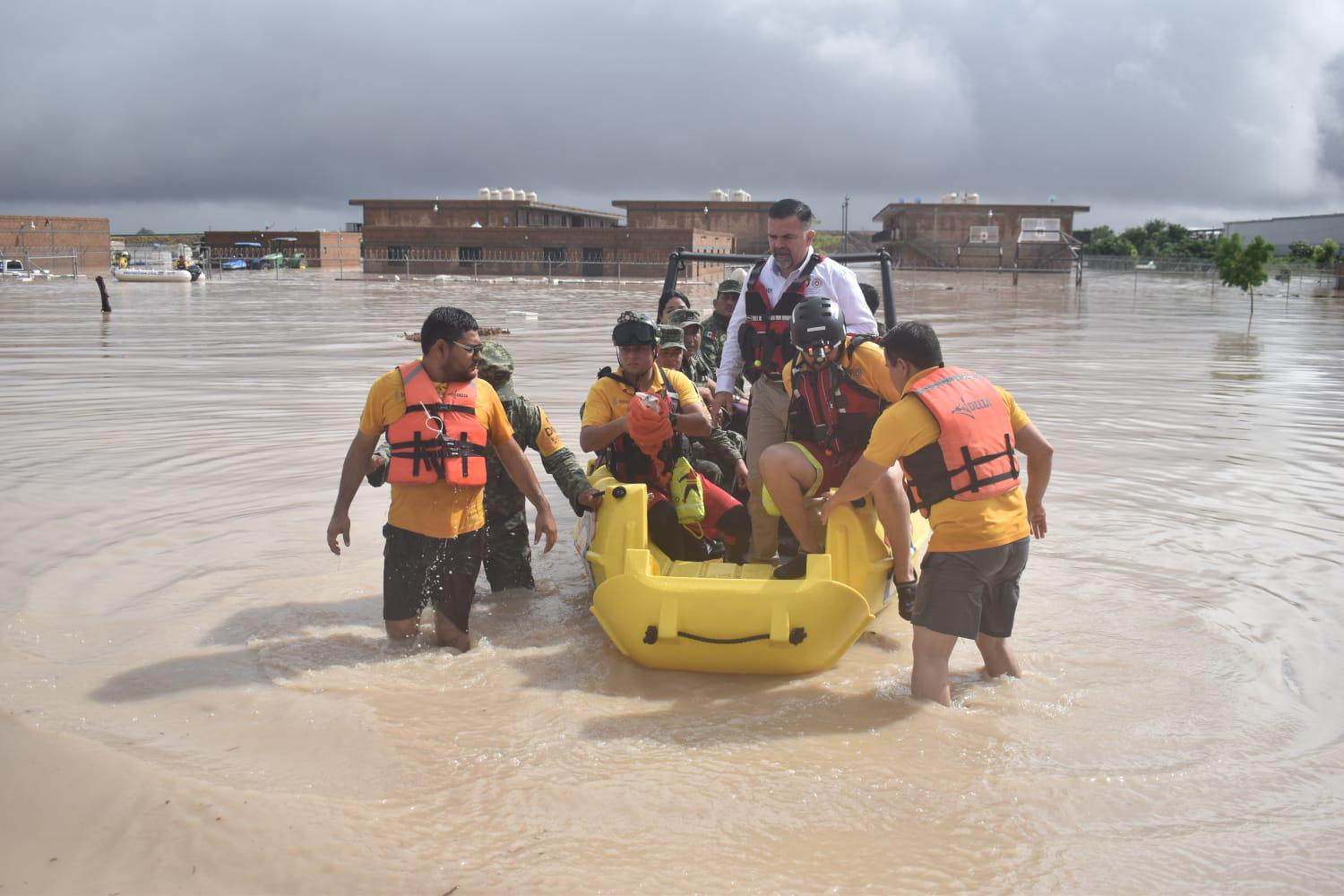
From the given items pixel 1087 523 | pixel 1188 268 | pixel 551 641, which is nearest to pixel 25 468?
pixel 551 641

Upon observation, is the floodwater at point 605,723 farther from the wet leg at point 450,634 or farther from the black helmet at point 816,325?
the black helmet at point 816,325

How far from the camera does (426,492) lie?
4660mm

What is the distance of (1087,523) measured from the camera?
287 inches

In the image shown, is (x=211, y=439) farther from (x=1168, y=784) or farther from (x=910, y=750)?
(x=1168, y=784)

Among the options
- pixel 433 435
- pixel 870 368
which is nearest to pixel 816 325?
pixel 870 368

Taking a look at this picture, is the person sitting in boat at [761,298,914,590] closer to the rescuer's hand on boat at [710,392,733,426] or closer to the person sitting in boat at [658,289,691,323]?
the rescuer's hand on boat at [710,392,733,426]

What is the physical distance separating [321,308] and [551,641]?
27.8 meters

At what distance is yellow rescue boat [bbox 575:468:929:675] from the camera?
4527 millimetres

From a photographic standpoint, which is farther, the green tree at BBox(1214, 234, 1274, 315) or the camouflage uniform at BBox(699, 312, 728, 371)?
the green tree at BBox(1214, 234, 1274, 315)

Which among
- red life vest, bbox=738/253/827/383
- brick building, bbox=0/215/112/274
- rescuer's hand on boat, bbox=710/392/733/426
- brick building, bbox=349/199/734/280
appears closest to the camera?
red life vest, bbox=738/253/827/383

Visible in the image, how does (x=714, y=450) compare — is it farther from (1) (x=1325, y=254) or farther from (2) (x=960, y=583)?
(1) (x=1325, y=254)

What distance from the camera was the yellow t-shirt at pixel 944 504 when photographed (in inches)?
161

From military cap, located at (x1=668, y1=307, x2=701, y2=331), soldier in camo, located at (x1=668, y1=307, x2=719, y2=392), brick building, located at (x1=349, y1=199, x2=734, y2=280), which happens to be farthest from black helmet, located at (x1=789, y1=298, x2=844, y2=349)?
brick building, located at (x1=349, y1=199, x2=734, y2=280)

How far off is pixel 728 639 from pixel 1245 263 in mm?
34000
